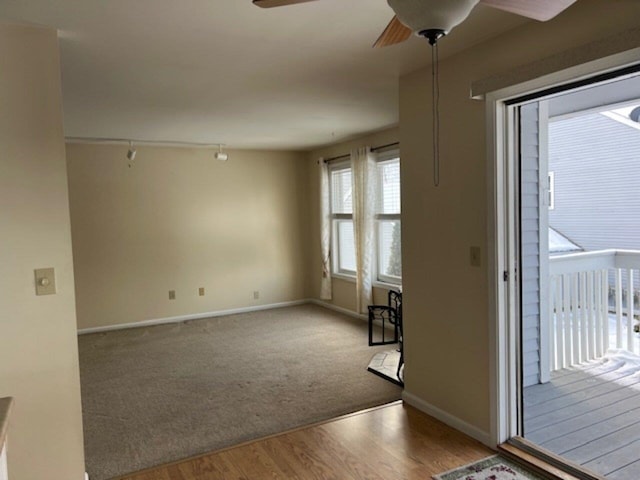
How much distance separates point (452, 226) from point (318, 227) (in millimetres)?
4103

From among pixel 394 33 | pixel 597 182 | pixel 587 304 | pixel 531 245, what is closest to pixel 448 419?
pixel 531 245

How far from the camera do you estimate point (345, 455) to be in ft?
8.48

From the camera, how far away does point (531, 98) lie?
238cm

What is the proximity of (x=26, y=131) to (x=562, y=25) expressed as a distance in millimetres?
2537

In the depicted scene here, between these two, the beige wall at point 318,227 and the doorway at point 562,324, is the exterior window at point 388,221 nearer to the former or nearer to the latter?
the beige wall at point 318,227

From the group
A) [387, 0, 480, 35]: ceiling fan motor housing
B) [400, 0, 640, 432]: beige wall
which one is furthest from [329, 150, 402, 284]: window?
[387, 0, 480, 35]: ceiling fan motor housing

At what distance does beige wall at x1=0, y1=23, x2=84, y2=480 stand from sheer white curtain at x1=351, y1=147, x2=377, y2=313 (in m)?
3.77

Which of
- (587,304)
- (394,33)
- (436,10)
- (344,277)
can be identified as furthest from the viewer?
(344,277)

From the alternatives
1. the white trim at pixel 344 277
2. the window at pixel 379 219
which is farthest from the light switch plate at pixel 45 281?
the white trim at pixel 344 277

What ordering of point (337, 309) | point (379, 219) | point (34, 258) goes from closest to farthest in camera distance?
point (34, 258) → point (379, 219) → point (337, 309)

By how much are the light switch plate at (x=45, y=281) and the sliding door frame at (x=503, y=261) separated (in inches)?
88.8

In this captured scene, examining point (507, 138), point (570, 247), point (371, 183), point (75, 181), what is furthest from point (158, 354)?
point (570, 247)

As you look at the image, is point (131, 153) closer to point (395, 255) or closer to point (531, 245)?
point (395, 255)

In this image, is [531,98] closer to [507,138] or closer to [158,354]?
[507,138]
